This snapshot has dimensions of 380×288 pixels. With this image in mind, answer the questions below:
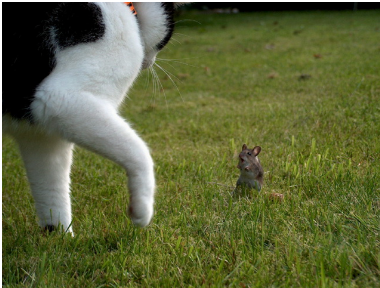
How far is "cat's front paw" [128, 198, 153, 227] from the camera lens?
1.51 m

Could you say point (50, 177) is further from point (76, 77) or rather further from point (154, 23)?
point (154, 23)

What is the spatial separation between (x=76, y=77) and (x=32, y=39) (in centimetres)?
21

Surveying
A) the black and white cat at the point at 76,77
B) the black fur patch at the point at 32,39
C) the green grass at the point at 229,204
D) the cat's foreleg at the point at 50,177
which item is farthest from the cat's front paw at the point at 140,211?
the cat's foreleg at the point at 50,177

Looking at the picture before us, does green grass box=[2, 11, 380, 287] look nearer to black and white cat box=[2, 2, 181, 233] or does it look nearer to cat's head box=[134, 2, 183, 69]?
black and white cat box=[2, 2, 181, 233]

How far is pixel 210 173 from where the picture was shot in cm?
240

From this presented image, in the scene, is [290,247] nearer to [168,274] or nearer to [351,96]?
[168,274]

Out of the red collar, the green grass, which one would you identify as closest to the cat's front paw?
the green grass

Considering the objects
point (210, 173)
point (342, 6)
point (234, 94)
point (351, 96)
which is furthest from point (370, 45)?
point (342, 6)

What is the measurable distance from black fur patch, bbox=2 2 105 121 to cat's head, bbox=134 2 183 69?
1.07 ft

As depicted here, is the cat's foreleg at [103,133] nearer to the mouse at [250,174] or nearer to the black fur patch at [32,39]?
the black fur patch at [32,39]

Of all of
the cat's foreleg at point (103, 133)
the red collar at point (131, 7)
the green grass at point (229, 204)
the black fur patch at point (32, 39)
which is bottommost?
the green grass at point (229, 204)

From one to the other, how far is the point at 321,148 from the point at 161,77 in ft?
12.4

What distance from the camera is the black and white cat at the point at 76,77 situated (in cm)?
146

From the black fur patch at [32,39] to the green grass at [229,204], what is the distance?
0.59 m
